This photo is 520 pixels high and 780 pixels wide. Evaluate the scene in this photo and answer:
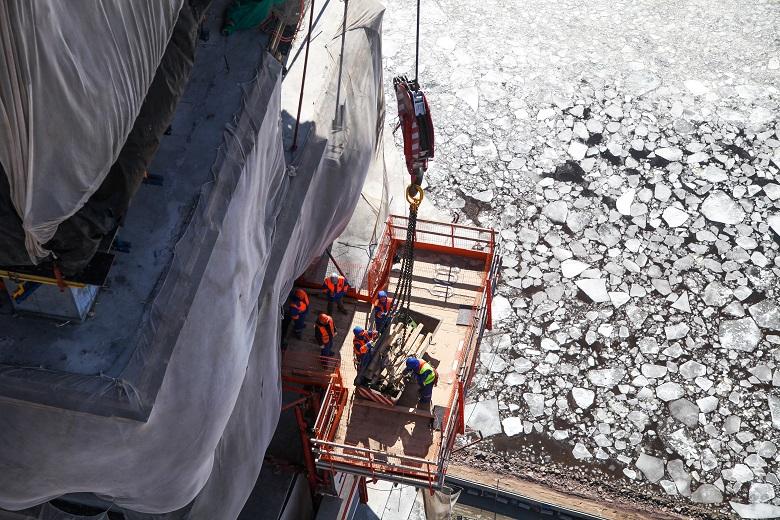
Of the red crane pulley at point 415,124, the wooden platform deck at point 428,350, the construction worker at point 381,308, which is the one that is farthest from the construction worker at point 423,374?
the red crane pulley at point 415,124

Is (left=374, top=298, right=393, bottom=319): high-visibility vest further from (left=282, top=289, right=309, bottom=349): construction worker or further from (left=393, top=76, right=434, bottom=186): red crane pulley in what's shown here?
(left=393, top=76, right=434, bottom=186): red crane pulley

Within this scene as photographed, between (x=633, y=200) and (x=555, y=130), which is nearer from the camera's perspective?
(x=633, y=200)

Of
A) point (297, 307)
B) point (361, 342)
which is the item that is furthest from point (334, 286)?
point (361, 342)

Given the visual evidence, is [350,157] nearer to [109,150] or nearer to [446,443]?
[446,443]

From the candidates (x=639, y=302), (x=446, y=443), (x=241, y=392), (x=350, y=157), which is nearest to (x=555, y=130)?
(x=639, y=302)

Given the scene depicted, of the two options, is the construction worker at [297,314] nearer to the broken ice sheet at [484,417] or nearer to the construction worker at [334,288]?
the construction worker at [334,288]

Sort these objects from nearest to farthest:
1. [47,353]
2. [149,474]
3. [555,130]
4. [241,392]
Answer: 1. [47,353]
2. [149,474]
3. [241,392]
4. [555,130]
